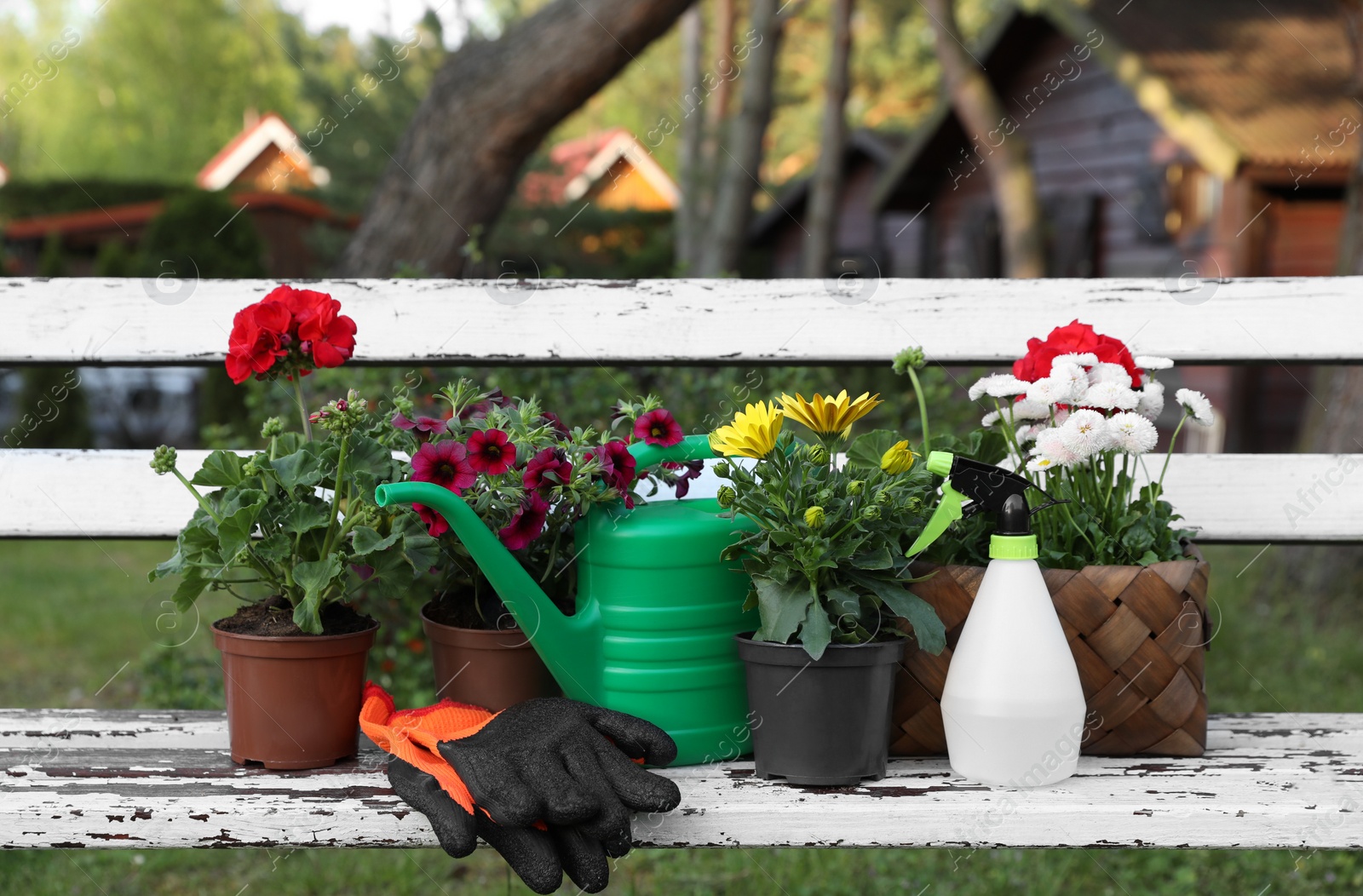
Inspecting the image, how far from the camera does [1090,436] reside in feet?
4.00

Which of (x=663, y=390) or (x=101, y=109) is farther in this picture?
(x=101, y=109)

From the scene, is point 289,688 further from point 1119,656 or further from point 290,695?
point 1119,656

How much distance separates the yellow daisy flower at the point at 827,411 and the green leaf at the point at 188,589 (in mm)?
646

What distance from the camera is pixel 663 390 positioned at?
245 cm

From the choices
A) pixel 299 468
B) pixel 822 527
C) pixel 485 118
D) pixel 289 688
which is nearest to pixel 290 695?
pixel 289 688

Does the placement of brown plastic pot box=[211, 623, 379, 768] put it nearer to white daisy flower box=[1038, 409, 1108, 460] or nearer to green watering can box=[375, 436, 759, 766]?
green watering can box=[375, 436, 759, 766]

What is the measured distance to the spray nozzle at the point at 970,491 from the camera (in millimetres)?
1187

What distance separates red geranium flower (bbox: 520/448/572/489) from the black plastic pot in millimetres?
254

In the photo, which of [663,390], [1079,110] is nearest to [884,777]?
[663,390]

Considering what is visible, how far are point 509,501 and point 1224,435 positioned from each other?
6.89 meters

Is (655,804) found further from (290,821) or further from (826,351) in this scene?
(826,351)

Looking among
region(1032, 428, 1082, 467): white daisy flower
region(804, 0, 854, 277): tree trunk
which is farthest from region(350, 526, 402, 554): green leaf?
region(804, 0, 854, 277): tree trunk

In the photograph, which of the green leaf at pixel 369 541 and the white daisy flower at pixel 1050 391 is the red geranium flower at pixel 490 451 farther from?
the white daisy flower at pixel 1050 391

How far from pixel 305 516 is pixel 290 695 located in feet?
→ 0.62
